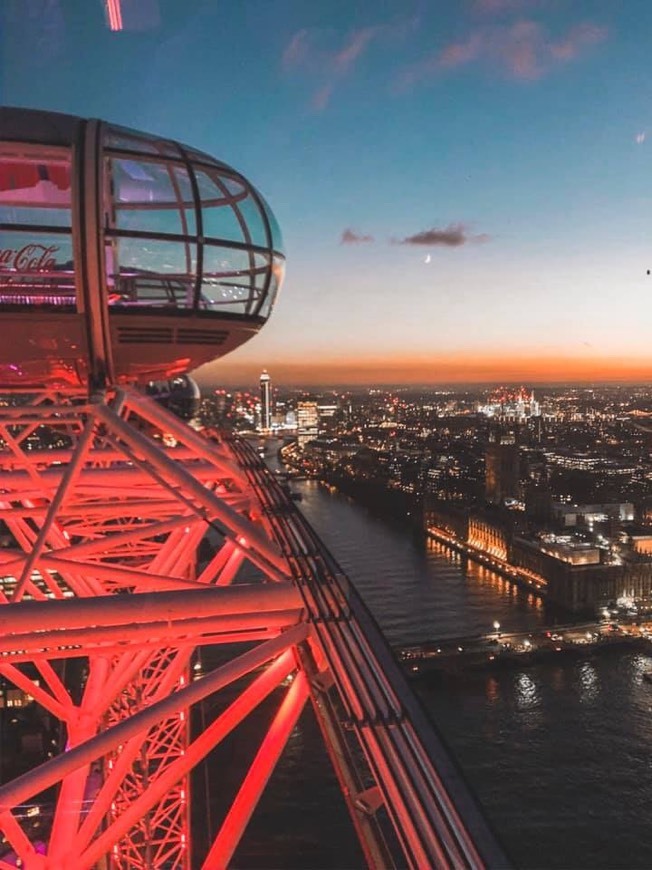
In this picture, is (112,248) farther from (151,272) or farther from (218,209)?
(218,209)

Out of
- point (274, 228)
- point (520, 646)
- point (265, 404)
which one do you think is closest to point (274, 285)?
point (274, 228)

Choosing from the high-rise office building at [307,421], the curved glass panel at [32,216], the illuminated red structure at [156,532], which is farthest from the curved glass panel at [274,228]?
the high-rise office building at [307,421]

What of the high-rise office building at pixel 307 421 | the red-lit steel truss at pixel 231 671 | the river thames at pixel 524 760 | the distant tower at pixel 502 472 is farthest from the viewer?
the high-rise office building at pixel 307 421

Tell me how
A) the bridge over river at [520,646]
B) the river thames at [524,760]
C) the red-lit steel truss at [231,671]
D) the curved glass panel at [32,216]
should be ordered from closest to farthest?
the red-lit steel truss at [231,671], the curved glass panel at [32,216], the river thames at [524,760], the bridge over river at [520,646]

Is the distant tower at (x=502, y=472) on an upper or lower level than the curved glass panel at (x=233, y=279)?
lower

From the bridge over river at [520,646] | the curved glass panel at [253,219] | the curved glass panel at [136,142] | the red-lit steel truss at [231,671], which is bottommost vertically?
the bridge over river at [520,646]

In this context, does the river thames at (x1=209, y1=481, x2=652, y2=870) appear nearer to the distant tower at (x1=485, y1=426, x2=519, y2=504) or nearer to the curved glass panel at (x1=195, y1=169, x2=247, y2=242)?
the curved glass panel at (x1=195, y1=169, x2=247, y2=242)

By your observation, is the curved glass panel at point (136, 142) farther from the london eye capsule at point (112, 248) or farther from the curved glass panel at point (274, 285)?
the curved glass panel at point (274, 285)
